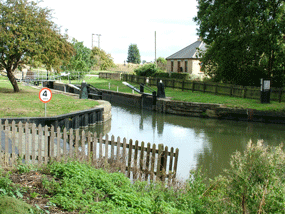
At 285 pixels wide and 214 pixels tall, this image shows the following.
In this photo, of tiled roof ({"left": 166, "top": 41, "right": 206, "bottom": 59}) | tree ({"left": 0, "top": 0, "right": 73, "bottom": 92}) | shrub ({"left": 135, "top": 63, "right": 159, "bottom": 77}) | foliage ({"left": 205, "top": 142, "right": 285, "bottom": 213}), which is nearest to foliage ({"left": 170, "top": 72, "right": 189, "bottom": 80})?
shrub ({"left": 135, "top": 63, "right": 159, "bottom": 77})

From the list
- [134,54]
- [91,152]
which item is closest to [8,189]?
[91,152]

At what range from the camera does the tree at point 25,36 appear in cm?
2411

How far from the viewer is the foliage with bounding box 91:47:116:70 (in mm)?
74812

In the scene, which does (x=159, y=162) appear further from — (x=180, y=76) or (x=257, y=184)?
(x=180, y=76)

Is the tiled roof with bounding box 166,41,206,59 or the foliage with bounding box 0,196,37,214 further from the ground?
the tiled roof with bounding box 166,41,206,59

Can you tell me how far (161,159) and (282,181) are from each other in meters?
3.39

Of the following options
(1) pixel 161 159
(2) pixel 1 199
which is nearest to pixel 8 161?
(2) pixel 1 199

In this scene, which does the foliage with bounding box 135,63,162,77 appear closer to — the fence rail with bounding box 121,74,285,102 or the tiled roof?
the tiled roof

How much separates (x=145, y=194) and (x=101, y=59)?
72.3m

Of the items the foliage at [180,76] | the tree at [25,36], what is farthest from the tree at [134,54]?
the tree at [25,36]

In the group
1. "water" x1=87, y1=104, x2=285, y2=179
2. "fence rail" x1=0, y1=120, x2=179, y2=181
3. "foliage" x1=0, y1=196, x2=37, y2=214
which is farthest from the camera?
"water" x1=87, y1=104, x2=285, y2=179

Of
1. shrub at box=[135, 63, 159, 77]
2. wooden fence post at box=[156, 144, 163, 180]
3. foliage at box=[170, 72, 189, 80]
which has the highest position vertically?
shrub at box=[135, 63, 159, 77]

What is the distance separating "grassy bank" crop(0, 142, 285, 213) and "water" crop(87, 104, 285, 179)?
4.75 meters

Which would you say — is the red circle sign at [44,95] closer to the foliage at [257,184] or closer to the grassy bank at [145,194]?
the grassy bank at [145,194]
